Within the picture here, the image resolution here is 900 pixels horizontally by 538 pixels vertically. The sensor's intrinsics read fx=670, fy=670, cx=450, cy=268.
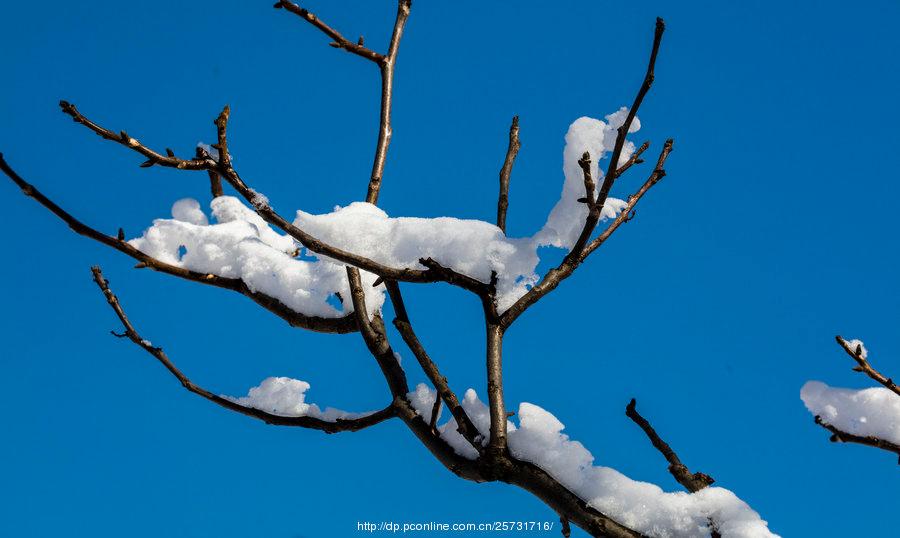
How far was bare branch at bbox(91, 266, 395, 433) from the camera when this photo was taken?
2320 mm

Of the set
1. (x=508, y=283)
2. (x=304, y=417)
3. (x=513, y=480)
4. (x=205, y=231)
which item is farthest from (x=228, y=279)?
(x=513, y=480)

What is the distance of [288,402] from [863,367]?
177 cm

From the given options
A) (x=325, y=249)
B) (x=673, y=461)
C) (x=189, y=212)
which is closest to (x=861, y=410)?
(x=673, y=461)

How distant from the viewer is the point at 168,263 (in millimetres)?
2236

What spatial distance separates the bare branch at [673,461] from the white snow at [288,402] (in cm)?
94

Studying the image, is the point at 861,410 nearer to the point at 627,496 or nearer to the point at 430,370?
the point at 627,496

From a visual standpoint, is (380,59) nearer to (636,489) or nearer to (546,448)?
(546,448)

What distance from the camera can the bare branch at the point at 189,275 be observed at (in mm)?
1728

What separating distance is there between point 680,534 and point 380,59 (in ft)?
7.23

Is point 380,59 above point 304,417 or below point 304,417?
above

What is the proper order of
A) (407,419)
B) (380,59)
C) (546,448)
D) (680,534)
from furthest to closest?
1. (380,59)
2. (407,419)
3. (546,448)
4. (680,534)

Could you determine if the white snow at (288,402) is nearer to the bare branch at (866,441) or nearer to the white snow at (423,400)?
the white snow at (423,400)

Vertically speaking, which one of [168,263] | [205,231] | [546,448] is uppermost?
[205,231]

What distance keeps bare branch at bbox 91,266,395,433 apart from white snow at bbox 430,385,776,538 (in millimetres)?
541
